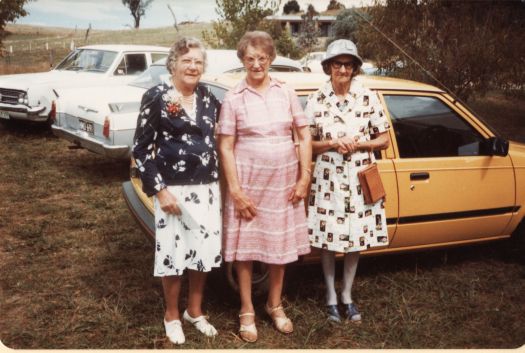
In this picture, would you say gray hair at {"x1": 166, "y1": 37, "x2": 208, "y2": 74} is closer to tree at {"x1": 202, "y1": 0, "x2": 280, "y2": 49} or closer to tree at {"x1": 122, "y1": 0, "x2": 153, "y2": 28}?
tree at {"x1": 122, "y1": 0, "x2": 153, "y2": 28}

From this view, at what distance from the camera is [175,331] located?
9.81 feet

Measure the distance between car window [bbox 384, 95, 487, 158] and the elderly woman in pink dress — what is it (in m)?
1.09

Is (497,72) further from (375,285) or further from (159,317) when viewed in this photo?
(159,317)

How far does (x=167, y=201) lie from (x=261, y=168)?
0.57 meters

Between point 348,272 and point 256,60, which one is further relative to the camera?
point 348,272

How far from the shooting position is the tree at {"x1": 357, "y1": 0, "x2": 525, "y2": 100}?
24.7 feet

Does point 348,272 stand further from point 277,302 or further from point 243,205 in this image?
point 243,205

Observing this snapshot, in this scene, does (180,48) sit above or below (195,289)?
above

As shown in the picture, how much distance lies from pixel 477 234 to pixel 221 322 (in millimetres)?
2225

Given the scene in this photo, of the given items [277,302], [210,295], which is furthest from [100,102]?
[277,302]

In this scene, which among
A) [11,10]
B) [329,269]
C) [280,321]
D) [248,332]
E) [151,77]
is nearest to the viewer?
[248,332]

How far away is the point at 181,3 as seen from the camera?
3.50 m

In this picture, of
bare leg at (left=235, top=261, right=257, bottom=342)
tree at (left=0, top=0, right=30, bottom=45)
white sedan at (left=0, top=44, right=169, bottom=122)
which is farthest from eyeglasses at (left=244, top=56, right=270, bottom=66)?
white sedan at (left=0, top=44, right=169, bottom=122)

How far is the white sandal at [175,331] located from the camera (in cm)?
297
